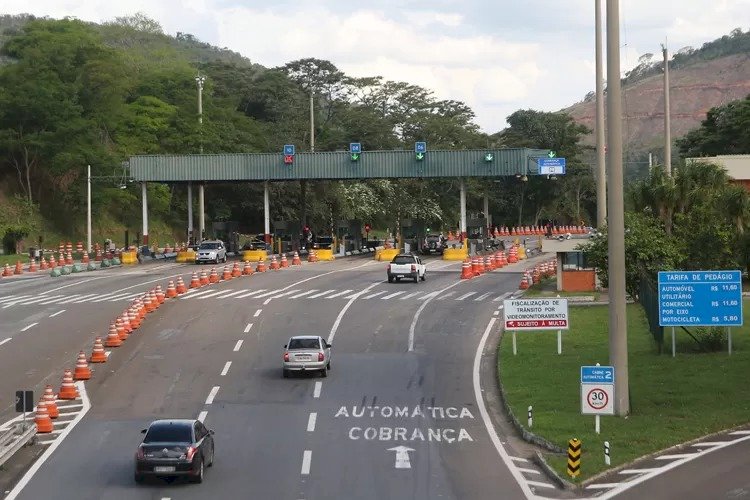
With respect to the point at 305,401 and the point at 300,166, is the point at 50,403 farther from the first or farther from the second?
the point at 300,166

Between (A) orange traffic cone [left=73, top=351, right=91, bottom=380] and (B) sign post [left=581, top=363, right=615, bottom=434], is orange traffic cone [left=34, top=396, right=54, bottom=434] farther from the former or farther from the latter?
(B) sign post [left=581, top=363, right=615, bottom=434]

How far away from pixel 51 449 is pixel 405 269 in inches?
1599

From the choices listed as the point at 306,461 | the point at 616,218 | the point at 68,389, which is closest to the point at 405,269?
the point at 68,389

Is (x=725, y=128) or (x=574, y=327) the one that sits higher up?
(x=725, y=128)

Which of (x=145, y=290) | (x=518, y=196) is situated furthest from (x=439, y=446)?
(x=518, y=196)

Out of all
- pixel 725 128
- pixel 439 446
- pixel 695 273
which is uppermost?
pixel 725 128

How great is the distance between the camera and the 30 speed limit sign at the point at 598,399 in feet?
95.1

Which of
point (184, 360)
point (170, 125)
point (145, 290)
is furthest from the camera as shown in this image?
point (170, 125)

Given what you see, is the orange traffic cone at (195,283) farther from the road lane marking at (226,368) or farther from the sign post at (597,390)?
the sign post at (597,390)

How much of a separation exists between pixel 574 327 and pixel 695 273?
1268 centimetres

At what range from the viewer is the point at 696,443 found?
29.3 metres

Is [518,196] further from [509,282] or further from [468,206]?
[509,282]

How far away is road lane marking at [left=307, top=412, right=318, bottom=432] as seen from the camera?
108 ft

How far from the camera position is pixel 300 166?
93.8 metres
